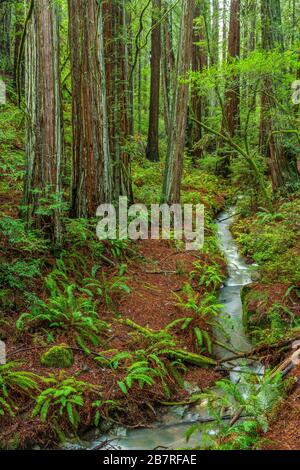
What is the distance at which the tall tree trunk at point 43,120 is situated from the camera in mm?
6676

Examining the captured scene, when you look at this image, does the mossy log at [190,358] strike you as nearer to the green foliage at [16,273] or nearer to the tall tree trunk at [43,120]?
the green foliage at [16,273]

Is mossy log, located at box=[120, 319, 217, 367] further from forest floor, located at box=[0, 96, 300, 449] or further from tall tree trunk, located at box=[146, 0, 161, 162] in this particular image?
tall tree trunk, located at box=[146, 0, 161, 162]

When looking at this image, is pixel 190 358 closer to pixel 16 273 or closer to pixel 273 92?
pixel 16 273

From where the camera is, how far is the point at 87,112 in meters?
8.00

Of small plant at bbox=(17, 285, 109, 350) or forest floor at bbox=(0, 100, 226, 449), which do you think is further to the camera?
small plant at bbox=(17, 285, 109, 350)

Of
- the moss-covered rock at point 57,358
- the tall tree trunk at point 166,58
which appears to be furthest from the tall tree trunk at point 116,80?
the tall tree trunk at point 166,58

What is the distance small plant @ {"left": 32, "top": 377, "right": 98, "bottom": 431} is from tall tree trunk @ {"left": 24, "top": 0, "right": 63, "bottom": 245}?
275 cm

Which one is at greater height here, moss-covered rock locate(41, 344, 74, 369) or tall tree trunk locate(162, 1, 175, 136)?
tall tree trunk locate(162, 1, 175, 136)

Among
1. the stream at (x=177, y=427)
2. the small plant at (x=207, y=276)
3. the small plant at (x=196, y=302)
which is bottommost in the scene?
the stream at (x=177, y=427)

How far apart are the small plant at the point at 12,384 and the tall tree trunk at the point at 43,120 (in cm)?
254

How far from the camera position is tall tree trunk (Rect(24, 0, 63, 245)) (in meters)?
6.68

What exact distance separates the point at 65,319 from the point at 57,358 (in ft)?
2.22

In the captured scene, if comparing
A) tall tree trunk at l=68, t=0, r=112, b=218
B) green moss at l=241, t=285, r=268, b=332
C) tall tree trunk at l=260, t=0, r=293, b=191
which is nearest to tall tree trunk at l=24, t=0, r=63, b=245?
tall tree trunk at l=68, t=0, r=112, b=218


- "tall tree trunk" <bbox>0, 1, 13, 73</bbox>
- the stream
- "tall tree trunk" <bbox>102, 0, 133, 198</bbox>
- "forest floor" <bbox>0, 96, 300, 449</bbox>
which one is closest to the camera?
the stream
